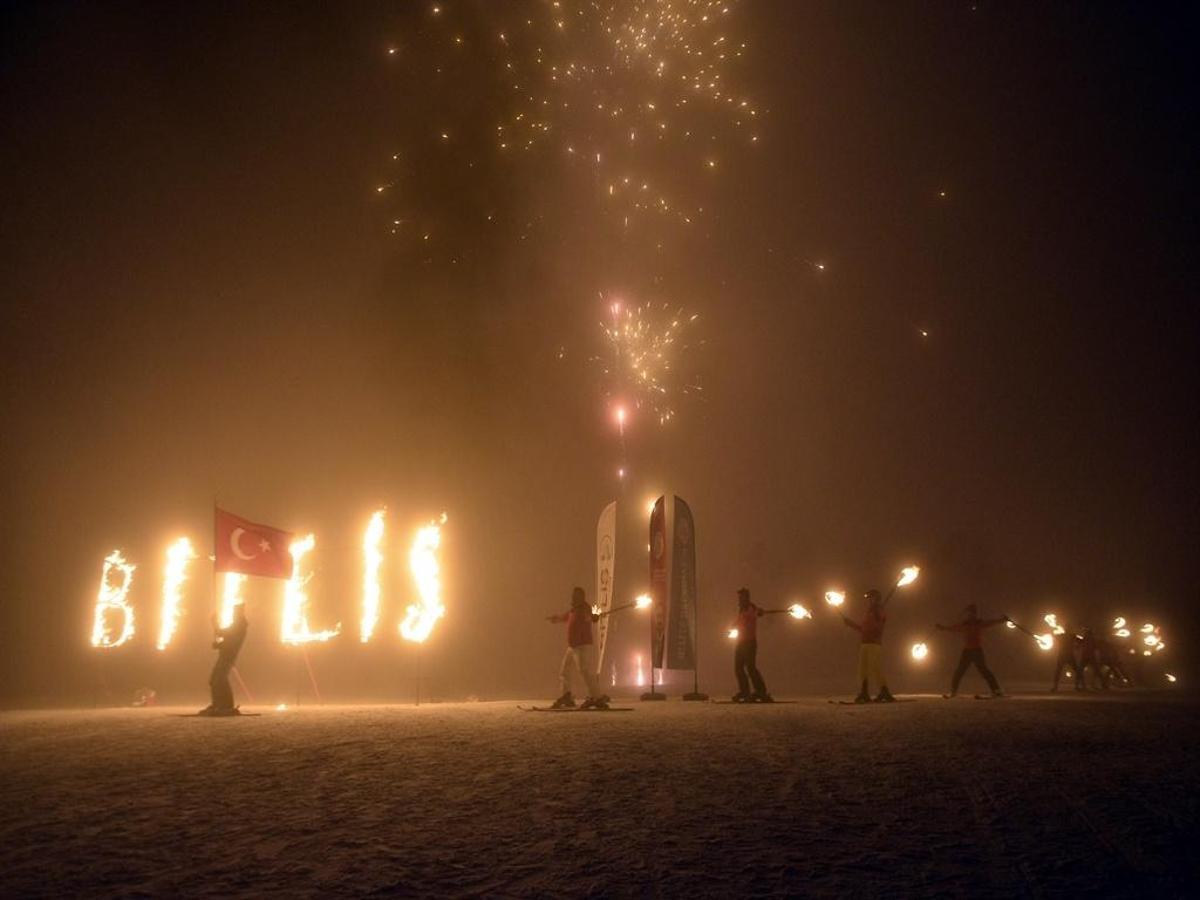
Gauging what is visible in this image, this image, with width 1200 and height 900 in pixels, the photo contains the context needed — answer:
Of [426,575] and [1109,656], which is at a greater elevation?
[426,575]

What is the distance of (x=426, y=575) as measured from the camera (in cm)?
1695

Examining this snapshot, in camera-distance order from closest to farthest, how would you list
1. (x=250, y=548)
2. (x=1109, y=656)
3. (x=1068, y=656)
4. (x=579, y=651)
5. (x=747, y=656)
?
(x=579, y=651) < (x=747, y=656) < (x=250, y=548) < (x=1068, y=656) < (x=1109, y=656)

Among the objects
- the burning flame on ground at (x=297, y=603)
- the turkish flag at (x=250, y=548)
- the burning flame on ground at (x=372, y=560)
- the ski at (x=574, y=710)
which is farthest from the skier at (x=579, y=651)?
the burning flame on ground at (x=297, y=603)

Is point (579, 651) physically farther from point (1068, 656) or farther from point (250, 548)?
point (1068, 656)

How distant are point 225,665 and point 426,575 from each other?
5133mm

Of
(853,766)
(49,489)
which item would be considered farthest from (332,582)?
(853,766)

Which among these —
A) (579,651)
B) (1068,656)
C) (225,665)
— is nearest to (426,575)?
(225,665)

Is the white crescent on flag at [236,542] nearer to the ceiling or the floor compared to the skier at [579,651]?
nearer to the ceiling

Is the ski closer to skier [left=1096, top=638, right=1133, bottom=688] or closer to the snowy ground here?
the snowy ground

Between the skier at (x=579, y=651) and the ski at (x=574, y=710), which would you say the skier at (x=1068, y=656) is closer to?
the skier at (x=579, y=651)

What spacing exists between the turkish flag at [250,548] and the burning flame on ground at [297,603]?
0.27 m

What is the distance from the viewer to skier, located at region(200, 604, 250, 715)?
1170 centimetres

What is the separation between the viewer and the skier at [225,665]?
461 inches

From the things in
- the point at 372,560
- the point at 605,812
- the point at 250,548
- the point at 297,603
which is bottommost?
the point at 605,812
